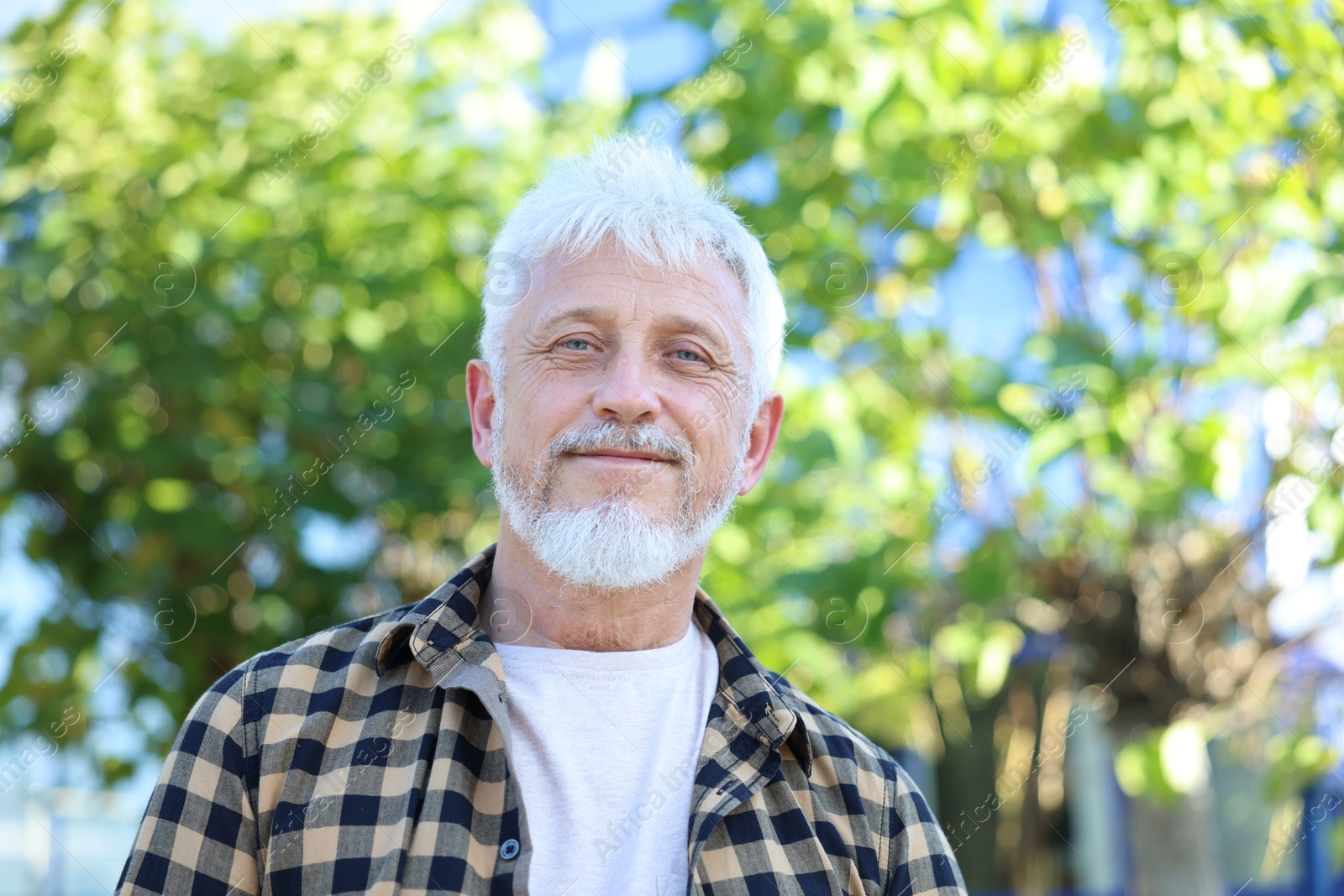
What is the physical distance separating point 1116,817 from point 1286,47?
18.3 feet

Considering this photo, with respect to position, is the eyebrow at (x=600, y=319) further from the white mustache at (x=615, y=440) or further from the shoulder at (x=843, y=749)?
the shoulder at (x=843, y=749)

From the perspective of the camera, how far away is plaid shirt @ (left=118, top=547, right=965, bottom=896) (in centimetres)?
130

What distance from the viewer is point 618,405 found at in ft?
5.03

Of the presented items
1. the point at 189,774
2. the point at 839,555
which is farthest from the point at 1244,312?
the point at 189,774

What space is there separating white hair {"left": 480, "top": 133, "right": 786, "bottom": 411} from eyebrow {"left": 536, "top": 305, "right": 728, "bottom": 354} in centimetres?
8

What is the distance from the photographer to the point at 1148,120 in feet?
9.86

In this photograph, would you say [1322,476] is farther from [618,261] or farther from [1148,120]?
[618,261]

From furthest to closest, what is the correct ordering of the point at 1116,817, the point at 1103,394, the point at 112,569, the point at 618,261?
the point at 1116,817 < the point at 112,569 < the point at 1103,394 < the point at 618,261

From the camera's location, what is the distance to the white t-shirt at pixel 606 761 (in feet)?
4.55

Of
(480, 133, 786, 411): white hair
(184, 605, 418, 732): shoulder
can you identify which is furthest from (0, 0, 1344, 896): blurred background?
(184, 605, 418, 732): shoulder

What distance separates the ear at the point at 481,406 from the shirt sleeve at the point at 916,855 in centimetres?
77

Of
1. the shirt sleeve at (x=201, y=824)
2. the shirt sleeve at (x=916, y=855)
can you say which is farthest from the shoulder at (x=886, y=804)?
the shirt sleeve at (x=201, y=824)

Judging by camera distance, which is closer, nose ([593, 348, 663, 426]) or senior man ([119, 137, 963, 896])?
senior man ([119, 137, 963, 896])

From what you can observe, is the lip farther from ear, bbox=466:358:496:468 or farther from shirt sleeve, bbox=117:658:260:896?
shirt sleeve, bbox=117:658:260:896
